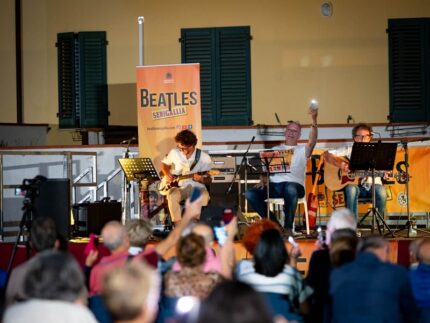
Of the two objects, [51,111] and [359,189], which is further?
[51,111]

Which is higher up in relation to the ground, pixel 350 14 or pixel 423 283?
pixel 350 14

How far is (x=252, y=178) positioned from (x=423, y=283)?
584 centimetres

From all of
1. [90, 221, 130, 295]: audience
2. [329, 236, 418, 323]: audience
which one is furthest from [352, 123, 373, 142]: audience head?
[329, 236, 418, 323]: audience

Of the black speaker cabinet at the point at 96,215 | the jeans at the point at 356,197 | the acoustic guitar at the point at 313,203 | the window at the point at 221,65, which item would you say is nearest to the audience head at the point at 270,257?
the jeans at the point at 356,197

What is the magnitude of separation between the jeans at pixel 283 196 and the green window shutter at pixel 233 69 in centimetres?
352

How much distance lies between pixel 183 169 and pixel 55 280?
601 centimetres

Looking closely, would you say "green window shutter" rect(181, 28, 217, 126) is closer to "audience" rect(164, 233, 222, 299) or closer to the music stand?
the music stand

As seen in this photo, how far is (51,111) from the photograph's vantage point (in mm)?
13516

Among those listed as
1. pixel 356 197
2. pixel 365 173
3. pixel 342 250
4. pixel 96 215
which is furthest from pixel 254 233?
pixel 96 215

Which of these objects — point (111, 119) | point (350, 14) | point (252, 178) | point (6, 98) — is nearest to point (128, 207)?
point (252, 178)

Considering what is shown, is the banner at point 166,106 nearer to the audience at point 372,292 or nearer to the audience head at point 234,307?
the audience at point 372,292

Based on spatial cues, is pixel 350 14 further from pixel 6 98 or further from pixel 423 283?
pixel 423 283

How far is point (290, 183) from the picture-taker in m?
9.47

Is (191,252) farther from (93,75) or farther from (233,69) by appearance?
(93,75)
